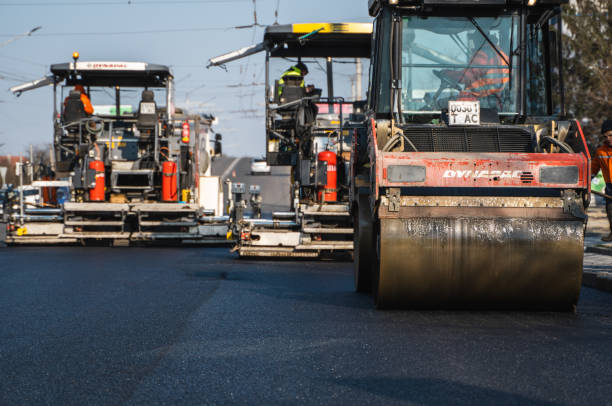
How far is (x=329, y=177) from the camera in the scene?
493 inches

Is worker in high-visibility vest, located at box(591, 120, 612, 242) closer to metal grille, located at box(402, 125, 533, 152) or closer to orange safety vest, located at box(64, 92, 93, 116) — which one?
metal grille, located at box(402, 125, 533, 152)

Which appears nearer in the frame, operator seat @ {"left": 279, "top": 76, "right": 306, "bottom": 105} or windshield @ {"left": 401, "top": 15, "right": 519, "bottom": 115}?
windshield @ {"left": 401, "top": 15, "right": 519, "bottom": 115}

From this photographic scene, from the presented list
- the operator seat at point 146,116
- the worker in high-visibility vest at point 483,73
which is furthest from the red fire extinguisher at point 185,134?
the worker in high-visibility vest at point 483,73

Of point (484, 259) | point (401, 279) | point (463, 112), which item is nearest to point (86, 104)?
point (463, 112)

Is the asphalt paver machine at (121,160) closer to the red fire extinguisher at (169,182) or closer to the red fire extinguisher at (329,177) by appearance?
the red fire extinguisher at (169,182)

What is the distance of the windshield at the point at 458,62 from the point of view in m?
7.50

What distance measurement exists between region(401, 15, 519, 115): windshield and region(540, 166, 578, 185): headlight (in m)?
1.40

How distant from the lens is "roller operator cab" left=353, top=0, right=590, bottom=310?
624cm

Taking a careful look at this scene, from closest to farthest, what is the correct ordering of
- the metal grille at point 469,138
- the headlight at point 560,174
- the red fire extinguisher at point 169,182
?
the headlight at point 560,174
the metal grille at point 469,138
the red fire extinguisher at point 169,182

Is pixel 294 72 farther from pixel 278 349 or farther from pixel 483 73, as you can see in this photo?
pixel 278 349

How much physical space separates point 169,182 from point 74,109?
2371mm

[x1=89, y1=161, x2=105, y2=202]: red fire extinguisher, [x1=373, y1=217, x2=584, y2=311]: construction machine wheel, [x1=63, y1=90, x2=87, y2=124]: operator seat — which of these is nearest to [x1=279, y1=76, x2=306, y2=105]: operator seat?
[x1=89, y1=161, x2=105, y2=202]: red fire extinguisher

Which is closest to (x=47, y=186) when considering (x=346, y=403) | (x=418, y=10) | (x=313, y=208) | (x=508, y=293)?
(x=313, y=208)

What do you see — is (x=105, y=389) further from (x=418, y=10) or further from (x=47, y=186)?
(x=47, y=186)
